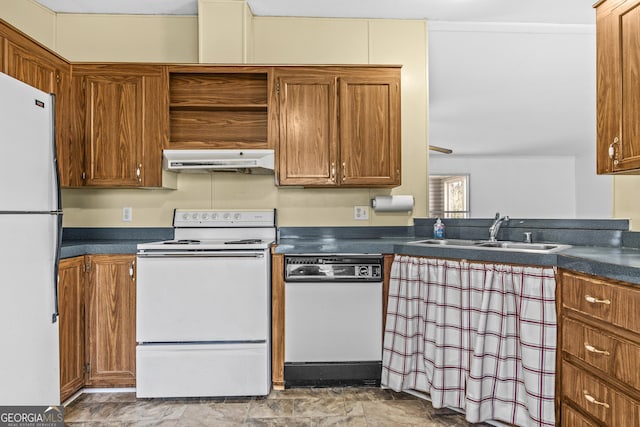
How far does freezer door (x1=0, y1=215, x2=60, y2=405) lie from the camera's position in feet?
5.15

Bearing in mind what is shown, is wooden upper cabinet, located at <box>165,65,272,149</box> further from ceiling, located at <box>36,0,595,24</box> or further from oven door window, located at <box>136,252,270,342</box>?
oven door window, located at <box>136,252,270,342</box>

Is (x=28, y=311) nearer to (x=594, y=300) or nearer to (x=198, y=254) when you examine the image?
(x=198, y=254)

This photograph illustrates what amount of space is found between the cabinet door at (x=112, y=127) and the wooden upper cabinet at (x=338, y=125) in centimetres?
97

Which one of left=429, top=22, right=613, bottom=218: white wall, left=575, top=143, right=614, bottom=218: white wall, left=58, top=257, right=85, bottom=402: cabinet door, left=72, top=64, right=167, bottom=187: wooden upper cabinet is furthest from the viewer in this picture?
left=575, top=143, right=614, bottom=218: white wall

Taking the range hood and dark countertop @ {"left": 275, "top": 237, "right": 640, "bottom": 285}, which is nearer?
dark countertop @ {"left": 275, "top": 237, "right": 640, "bottom": 285}

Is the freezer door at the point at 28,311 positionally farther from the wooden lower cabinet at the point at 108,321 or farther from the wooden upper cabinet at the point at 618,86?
the wooden upper cabinet at the point at 618,86

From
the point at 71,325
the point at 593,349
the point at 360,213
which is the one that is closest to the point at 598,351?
the point at 593,349

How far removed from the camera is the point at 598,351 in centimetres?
164

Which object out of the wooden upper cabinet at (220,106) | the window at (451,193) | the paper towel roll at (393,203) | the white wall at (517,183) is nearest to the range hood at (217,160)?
the wooden upper cabinet at (220,106)

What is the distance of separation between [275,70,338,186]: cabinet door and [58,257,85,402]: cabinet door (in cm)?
138

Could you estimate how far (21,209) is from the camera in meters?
1.64

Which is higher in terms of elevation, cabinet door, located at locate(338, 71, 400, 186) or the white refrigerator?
cabinet door, located at locate(338, 71, 400, 186)

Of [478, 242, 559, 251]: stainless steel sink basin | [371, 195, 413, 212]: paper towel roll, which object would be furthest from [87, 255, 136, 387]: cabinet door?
[478, 242, 559, 251]: stainless steel sink basin

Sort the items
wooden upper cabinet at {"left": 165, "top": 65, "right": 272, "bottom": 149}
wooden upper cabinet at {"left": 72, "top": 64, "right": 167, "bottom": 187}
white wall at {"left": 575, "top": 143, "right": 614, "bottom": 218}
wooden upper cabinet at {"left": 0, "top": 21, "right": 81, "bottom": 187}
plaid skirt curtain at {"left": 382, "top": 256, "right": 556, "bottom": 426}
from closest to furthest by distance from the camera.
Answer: plaid skirt curtain at {"left": 382, "top": 256, "right": 556, "bottom": 426}
wooden upper cabinet at {"left": 0, "top": 21, "right": 81, "bottom": 187}
wooden upper cabinet at {"left": 72, "top": 64, "right": 167, "bottom": 187}
wooden upper cabinet at {"left": 165, "top": 65, "right": 272, "bottom": 149}
white wall at {"left": 575, "top": 143, "right": 614, "bottom": 218}
